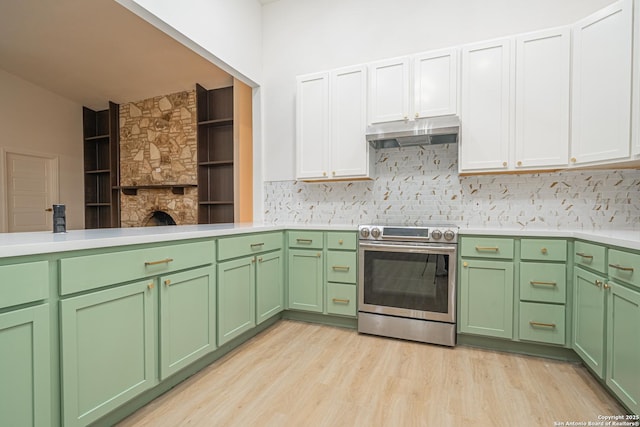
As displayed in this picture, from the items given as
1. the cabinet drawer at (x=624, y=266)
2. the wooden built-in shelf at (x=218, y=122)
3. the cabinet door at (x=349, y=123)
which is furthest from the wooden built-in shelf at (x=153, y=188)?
the cabinet drawer at (x=624, y=266)

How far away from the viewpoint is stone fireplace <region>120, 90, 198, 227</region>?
17.0 ft

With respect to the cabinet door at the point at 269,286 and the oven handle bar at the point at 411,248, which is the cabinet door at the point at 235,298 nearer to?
the cabinet door at the point at 269,286

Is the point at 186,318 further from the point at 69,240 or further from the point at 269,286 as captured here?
the point at 269,286

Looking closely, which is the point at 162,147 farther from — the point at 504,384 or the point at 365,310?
the point at 504,384

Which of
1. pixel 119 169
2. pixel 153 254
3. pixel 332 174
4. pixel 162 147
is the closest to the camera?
pixel 153 254

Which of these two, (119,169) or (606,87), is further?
(119,169)

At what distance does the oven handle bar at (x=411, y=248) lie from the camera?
2.35 meters

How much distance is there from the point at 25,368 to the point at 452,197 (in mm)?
2897

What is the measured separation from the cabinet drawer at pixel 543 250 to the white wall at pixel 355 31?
5.72ft

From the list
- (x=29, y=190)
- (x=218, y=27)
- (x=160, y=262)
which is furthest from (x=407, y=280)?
(x=29, y=190)

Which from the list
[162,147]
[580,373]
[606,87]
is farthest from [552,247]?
[162,147]

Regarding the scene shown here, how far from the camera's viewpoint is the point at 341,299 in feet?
8.94

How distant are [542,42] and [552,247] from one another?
148 cm

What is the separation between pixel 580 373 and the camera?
201 centimetres
